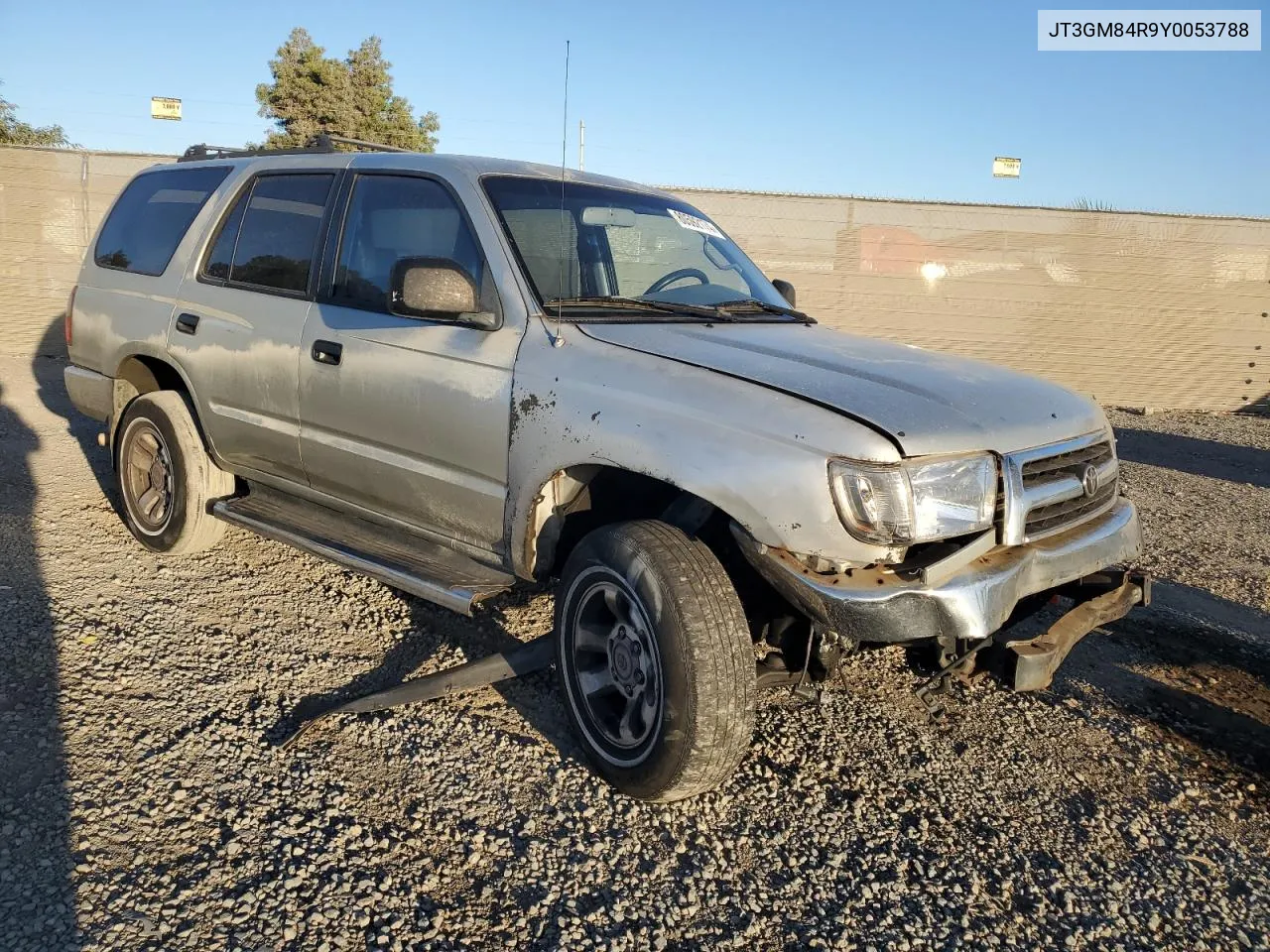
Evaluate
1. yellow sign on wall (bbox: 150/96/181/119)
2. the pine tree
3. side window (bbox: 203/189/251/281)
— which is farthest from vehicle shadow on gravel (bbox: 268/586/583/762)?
the pine tree

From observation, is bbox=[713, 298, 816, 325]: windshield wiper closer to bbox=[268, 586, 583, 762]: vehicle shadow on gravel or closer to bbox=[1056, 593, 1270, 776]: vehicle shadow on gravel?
bbox=[268, 586, 583, 762]: vehicle shadow on gravel

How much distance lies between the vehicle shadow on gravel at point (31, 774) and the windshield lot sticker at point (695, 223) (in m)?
3.17

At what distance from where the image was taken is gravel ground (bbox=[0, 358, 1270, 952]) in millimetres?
2334

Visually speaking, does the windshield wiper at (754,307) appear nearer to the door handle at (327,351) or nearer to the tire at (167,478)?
the door handle at (327,351)

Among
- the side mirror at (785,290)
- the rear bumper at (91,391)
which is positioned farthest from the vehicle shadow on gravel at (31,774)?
the side mirror at (785,290)

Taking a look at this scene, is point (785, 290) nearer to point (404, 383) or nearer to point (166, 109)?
point (404, 383)

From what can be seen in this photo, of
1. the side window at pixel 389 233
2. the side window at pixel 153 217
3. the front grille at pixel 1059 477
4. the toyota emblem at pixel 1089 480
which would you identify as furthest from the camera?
the side window at pixel 153 217

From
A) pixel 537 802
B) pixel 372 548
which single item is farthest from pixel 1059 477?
pixel 372 548

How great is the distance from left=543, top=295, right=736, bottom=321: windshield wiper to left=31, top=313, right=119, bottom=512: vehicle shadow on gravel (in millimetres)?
3790

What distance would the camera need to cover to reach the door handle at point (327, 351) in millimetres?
3716

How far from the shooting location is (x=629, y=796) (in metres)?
2.84

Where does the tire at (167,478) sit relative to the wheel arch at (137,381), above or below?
below

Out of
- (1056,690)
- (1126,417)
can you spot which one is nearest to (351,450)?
(1056,690)

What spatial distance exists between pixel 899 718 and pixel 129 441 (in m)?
4.10
